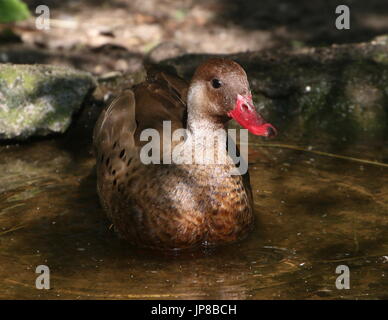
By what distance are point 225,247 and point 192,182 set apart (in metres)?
0.42

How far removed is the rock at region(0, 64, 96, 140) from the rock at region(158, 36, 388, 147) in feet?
3.18

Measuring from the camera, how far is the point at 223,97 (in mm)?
4727

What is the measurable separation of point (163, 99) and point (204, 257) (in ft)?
3.89

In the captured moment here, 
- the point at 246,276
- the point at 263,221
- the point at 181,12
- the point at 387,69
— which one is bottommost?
the point at 246,276

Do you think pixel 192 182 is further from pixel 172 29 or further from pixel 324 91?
pixel 172 29

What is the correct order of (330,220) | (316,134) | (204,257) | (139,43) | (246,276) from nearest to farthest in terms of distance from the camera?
(246,276) → (204,257) → (330,220) → (316,134) → (139,43)

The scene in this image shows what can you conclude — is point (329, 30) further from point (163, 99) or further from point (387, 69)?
point (163, 99)

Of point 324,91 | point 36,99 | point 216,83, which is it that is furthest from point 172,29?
point 216,83

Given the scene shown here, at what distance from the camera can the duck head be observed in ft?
15.2

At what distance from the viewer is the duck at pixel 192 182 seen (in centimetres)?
466

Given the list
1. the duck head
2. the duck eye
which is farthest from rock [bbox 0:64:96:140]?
the duck eye

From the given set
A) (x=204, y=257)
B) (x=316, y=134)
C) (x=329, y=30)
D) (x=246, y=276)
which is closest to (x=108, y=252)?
(x=204, y=257)

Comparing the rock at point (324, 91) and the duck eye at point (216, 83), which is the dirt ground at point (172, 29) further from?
the duck eye at point (216, 83)

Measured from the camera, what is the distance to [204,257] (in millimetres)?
4652
